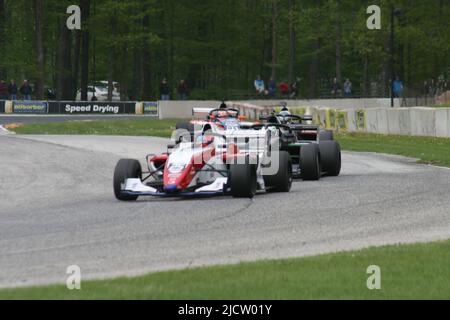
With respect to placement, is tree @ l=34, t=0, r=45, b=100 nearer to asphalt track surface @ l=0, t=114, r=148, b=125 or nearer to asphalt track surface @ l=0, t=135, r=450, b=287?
asphalt track surface @ l=0, t=114, r=148, b=125

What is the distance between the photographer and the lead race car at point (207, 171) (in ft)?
54.0

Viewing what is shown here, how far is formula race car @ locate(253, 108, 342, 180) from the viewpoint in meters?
20.1

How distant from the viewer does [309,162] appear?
20.1 meters

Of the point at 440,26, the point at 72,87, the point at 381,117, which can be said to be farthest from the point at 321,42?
the point at 381,117

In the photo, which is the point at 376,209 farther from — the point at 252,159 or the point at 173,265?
the point at 173,265

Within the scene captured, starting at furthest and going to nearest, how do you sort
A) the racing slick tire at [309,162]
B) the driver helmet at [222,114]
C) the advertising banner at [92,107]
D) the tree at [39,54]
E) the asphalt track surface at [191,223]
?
the tree at [39,54]
the advertising banner at [92,107]
the driver helmet at [222,114]
the racing slick tire at [309,162]
the asphalt track surface at [191,223]

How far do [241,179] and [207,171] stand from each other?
810 millimetres

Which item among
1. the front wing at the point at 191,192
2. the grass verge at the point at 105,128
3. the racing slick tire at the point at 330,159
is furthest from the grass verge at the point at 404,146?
the front wing at the point at 191,192

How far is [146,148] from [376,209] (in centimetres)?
1655

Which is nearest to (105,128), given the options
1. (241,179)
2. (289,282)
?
(241,179)

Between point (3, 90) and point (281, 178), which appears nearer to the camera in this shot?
point (281, 178)

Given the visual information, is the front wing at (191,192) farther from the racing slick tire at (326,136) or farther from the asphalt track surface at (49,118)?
the asphalt track surface at (49,118)

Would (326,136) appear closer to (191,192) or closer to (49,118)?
(191,192)

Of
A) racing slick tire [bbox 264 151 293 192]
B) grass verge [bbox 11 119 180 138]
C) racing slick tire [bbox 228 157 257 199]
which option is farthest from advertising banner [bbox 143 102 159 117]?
racing slick tire [bbox 228 157 257 199]
